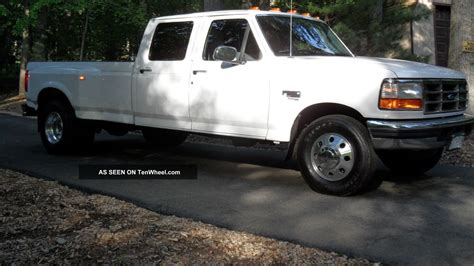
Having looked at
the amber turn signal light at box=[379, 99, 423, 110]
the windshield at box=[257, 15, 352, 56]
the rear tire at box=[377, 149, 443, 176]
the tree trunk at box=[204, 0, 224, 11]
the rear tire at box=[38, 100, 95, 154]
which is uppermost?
the tree trunk at box=[204, 0, 224, 11]

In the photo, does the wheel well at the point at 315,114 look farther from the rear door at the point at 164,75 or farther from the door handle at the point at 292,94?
the rear door at the point at 164,75

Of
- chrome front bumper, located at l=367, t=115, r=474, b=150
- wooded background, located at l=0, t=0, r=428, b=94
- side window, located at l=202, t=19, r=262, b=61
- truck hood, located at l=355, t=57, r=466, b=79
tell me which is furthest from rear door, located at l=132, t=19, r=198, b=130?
chrome front bumper, located at l=367, t=115, r=474, b=150

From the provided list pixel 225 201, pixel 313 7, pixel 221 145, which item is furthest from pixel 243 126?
pixel 313 7

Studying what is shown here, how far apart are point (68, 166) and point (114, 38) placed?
13.7m

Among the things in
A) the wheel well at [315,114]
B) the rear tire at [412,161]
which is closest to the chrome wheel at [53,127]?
the wheel well at [315,114]

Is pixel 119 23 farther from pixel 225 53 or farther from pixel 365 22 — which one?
pixel 225 53

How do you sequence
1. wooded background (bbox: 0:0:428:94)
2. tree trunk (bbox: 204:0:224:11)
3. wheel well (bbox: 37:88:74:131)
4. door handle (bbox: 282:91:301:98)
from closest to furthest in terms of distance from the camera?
door handle (bbox: 282:91:301:98)
wheel well (bbox: 37:88:74:131)
wooded background (bbox: 0:0:428:94)
tree trunk (bbox: 204:0:224:11)

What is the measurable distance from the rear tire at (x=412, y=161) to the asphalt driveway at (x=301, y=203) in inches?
5.9

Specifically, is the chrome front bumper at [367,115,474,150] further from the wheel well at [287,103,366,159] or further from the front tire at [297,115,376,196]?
the wheel well at [287,103,366,159]

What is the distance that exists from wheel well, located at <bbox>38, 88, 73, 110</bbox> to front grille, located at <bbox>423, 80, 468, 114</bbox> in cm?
545

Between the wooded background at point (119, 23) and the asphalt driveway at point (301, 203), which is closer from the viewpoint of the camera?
the asphalt driveway at point (301, 203)

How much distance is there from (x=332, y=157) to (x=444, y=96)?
1.38 meters

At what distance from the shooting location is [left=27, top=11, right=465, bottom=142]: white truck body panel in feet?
17.4

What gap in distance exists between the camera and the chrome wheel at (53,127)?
27.6 feet
